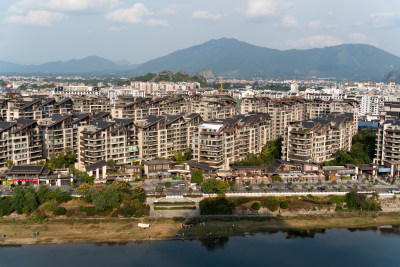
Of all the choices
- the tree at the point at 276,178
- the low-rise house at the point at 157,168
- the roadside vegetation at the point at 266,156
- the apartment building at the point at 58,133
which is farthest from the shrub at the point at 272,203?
the apartment building at the point at 58,133

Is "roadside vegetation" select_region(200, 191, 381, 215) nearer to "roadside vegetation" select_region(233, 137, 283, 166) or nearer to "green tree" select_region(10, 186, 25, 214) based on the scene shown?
"roadside vegetation" select_region(233, 137, 283, 166)

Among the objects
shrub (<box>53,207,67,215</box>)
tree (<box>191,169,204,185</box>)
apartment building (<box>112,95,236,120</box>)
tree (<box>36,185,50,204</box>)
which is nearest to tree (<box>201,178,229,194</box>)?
tree (<box>191,169,204,185</box>)

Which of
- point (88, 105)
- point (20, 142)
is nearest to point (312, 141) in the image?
point (20, 142)

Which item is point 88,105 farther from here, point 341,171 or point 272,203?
point 272,203

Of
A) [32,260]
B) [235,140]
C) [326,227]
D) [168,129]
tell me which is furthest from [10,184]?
[326,227]

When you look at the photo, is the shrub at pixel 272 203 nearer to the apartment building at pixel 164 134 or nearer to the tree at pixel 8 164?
the apartment building at pixel 164 134

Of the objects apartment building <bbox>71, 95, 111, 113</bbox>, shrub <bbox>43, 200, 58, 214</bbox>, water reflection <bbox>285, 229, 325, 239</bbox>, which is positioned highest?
apartment building <bbox>71, 95, 111, 113</bbox>
